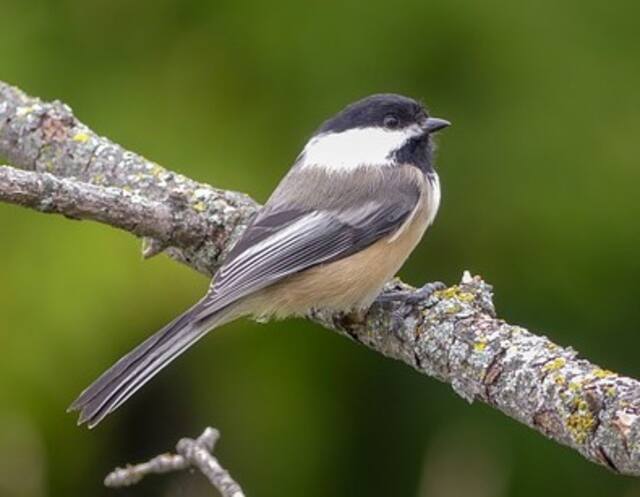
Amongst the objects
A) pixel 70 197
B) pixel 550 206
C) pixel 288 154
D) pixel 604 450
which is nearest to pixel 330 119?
pixel 288 154

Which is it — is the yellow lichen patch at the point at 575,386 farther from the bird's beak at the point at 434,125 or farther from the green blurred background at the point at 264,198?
the bird's beak at the point at 434,125

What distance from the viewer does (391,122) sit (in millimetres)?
3125

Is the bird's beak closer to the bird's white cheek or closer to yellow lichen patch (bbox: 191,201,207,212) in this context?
the bird's white cheek

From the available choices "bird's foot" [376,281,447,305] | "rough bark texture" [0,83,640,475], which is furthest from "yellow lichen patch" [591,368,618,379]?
"bird's foot" [376,281,447,305]

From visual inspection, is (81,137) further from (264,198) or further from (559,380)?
(559,380)

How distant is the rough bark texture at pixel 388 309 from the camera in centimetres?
202

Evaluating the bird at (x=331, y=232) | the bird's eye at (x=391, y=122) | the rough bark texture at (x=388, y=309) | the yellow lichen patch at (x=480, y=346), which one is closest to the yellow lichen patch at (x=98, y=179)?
the rough bark texture at (x=388, y=309)

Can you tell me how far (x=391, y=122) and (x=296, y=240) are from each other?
0.44m

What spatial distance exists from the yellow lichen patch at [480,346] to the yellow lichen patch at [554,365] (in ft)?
0.54

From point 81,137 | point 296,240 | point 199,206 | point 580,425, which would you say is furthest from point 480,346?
point 81,137

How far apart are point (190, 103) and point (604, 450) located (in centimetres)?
180

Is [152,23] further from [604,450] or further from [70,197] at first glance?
[604,450]

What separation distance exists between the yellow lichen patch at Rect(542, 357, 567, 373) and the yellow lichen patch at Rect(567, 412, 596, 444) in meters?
0.13

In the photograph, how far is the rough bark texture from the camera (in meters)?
2.02
